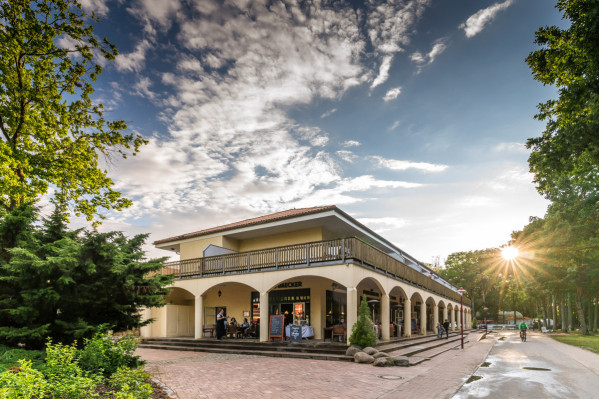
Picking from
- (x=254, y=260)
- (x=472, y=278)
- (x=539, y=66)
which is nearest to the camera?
→ (x=539, y=66)

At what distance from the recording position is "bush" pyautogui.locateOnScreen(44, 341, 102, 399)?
16.6 ft

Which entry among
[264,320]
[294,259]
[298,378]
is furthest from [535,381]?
[264,320]

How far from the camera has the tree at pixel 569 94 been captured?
9422 millimetres

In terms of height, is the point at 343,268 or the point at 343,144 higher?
the point at 343,144

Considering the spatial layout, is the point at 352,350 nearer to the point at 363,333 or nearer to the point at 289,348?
the point at 363,333

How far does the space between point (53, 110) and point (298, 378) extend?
39.3 ft

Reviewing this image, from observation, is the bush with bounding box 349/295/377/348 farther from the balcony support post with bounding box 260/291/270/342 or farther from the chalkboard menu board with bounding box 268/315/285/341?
the balcony support post with bounding box 260/291/270/342

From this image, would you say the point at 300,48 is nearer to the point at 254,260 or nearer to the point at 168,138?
the point at 168,138

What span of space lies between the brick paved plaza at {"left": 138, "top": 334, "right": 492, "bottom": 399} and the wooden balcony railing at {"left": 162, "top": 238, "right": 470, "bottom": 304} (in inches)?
178

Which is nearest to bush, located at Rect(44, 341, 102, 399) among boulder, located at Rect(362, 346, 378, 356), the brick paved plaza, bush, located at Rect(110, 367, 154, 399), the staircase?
bush, located at Rect(110, 367, 154, 399)

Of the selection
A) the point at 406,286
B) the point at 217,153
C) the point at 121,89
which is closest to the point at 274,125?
the point at 217,153

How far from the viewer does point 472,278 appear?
211ft

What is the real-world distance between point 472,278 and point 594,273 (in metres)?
29.7

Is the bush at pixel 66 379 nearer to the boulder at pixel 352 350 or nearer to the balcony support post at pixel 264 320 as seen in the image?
the boulder at pixel 352 350
